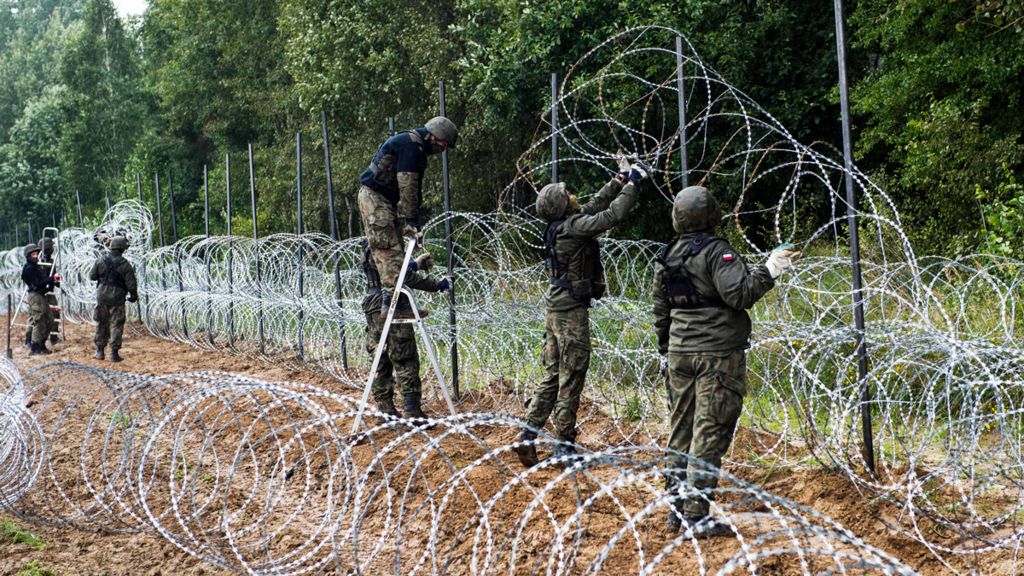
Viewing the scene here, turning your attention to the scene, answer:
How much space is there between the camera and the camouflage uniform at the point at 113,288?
13.6 metres

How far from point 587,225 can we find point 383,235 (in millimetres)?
1973

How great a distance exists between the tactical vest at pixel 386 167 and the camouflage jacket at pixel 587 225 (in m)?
1.63

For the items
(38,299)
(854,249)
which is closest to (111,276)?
(38,299)

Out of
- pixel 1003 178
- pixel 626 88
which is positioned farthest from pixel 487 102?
pixel 1003 178

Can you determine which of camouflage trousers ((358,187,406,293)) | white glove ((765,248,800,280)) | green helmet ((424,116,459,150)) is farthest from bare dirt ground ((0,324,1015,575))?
green helmet ((424,116,459,150))

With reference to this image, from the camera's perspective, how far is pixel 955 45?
14180 mm

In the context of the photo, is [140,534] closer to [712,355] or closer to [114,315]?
[712,355]

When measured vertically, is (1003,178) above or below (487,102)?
below

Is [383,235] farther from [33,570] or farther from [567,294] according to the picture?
[33,570]

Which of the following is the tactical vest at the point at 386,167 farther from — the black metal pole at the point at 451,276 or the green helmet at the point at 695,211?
the green helmet at the point at 695,211

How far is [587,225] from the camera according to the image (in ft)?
20.1

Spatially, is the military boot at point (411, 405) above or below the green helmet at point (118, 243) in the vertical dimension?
below

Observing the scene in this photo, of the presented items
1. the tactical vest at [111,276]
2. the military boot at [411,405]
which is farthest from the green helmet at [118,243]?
the military boot at [411,405]

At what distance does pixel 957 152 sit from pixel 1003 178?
0.69 metres
